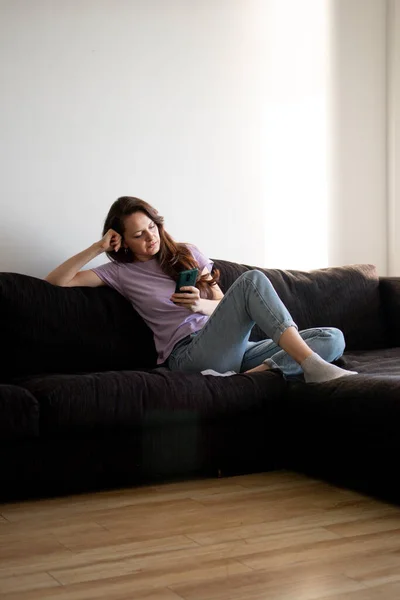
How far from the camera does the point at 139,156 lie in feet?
13.4

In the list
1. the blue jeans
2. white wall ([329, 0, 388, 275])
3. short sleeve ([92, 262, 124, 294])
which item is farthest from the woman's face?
white wall ([329, 0, 388, 275])

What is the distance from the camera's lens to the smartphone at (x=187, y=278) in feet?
11.2

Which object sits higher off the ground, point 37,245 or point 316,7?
point 316,7

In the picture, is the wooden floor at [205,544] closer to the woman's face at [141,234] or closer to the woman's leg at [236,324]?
the woman's leg at [236,324]

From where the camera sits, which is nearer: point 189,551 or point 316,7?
point 189,551

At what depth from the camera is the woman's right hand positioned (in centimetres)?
356

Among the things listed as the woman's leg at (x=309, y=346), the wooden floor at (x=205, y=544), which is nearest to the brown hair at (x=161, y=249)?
the woman's leg at (x=309, y=346)

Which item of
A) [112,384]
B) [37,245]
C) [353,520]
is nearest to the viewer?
[353,520]

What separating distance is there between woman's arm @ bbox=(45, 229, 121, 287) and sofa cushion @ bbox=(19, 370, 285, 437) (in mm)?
599

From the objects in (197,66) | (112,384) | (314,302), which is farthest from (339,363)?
(197,66)

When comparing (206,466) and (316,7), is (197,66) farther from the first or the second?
(206,466)

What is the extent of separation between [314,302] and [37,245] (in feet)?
4.16

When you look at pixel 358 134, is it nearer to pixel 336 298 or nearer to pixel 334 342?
pixel 336 298

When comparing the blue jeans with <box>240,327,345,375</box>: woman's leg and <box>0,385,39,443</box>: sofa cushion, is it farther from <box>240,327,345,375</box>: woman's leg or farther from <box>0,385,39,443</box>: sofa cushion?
<box>0,385,39,443</box>: sofa cushion
